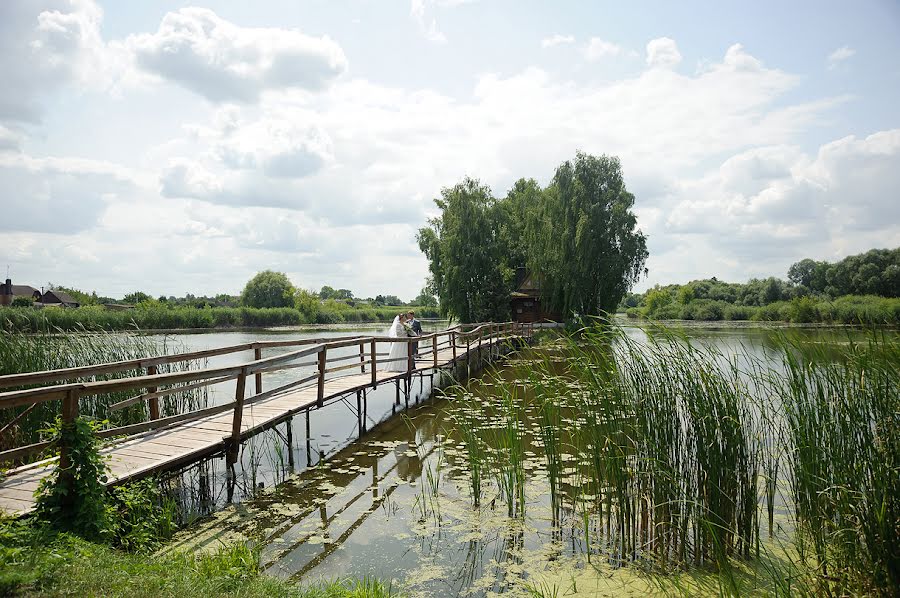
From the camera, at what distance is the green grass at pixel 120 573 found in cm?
313

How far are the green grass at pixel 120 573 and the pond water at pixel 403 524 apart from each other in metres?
0.61

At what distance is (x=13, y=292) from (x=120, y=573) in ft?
270

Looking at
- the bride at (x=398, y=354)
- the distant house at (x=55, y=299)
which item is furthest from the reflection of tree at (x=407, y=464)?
the distant house at (x=55, y=299)

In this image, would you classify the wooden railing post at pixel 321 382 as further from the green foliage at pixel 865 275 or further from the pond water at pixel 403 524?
the green foliage at pixel 865 275

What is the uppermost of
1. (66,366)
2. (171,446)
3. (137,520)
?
(66,366)

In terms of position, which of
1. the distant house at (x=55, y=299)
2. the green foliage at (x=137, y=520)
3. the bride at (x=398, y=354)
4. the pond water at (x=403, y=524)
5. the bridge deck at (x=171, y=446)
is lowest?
the pond water at (x=403, y=524)

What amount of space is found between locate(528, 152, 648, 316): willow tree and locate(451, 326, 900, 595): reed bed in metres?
25.7

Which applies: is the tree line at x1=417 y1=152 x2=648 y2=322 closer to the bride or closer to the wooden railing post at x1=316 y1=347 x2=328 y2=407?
the bride

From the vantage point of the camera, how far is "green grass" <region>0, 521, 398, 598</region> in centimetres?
313

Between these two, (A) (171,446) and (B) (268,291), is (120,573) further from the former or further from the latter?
(B) (268,291)

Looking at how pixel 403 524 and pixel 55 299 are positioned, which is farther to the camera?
pixel 55 299

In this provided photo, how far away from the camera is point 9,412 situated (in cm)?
A: 773

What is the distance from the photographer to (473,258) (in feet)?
111

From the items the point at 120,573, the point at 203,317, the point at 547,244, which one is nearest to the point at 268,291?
the point at 203,317
